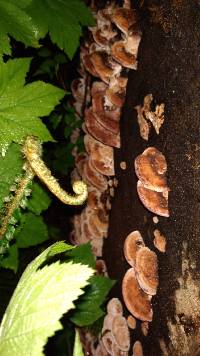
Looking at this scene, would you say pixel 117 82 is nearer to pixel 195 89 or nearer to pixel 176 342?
pixel 195 89

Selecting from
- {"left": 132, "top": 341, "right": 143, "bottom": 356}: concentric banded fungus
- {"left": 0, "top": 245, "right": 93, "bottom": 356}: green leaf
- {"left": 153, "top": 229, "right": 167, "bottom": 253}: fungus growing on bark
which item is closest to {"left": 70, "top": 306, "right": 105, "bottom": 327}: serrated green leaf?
{"left": 132, "top": 341, "right": 143, "bottom": 356}: concentric banded fungus

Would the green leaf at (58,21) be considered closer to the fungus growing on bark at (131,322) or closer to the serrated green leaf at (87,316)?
the fungus growing on bark at (131,322)

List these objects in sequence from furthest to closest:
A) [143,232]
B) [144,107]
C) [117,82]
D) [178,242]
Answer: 1. [117,82]
2. [143,232]
3. [144,107]
4. [178,242]

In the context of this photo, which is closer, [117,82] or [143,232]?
[143,232]

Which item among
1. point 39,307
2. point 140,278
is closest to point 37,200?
point 140,278

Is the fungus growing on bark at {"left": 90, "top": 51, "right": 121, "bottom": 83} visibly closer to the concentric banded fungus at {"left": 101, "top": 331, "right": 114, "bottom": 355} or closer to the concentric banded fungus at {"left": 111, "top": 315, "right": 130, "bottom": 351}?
the concentric banded fungus at {"left": 111, "top": 315, "right": 130, "bottom": 351}

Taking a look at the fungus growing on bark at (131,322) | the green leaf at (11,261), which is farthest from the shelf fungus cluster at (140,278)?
the green leaf at (11,261)

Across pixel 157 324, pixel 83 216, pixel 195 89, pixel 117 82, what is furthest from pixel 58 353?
pixel 195 89
